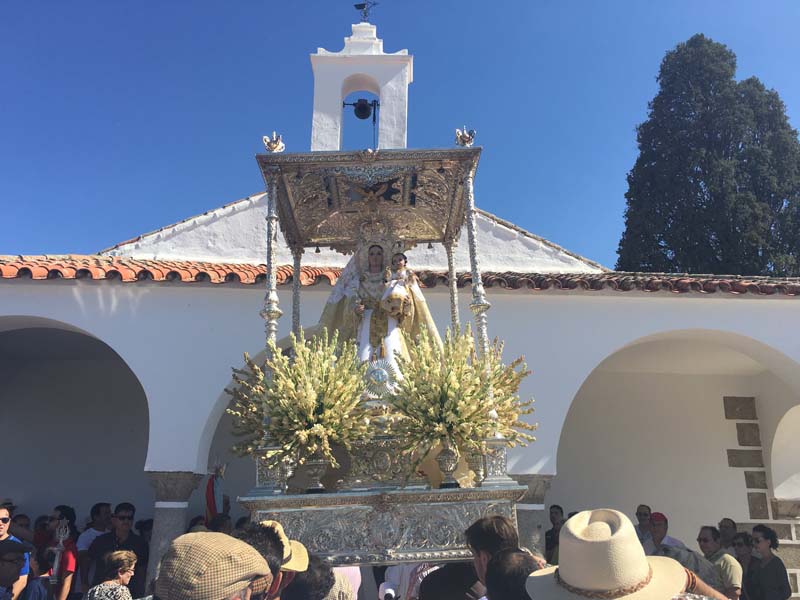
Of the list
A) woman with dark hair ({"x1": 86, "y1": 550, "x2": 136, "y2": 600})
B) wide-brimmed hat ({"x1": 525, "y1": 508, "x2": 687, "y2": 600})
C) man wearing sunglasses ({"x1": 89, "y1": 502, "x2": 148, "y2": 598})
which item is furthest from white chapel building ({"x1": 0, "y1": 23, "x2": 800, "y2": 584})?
wide-brimmed hat ({"x1": 525, "y1": 508, "x2": 687, "y2": 600})

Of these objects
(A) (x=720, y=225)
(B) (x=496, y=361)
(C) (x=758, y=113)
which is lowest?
(B) (x=496, y=361)

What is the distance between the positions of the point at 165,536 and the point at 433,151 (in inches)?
186

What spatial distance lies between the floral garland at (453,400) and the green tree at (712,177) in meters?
15.4

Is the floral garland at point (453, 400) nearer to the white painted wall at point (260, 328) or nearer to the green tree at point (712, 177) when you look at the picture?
the white painted wall at point (260, 328)

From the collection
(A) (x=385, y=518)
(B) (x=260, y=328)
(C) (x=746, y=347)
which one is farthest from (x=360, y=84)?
(A) (x=385, y=518)

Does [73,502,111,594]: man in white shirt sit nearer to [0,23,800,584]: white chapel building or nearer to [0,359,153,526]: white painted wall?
[0,23,800,584]: white chapel building

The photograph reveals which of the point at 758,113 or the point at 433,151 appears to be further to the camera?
the point at 758,113

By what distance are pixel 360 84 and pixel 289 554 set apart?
8144mm

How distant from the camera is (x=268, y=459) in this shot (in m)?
4.12

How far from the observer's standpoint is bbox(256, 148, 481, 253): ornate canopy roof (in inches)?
201

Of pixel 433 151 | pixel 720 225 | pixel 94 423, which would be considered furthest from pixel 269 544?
pixel 720 225

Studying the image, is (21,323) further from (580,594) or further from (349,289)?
(580,594)

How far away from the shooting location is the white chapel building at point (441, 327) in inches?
288

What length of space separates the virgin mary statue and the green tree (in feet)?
48.1
